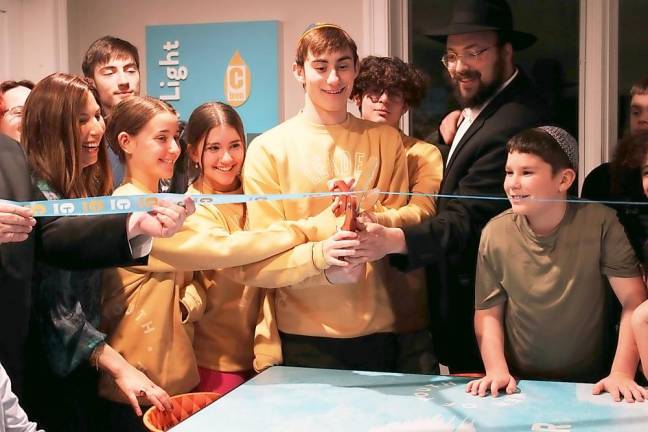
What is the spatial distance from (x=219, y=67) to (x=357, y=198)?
1745mm

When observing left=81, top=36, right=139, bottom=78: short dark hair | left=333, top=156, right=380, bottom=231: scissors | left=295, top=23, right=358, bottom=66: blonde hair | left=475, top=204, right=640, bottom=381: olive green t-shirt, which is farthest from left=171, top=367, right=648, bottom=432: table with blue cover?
left=81, top=36, right=139, bottom=78: short dark hair

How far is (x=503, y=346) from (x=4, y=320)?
54.2 inches

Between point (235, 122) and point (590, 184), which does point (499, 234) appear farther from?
point (235, 122)

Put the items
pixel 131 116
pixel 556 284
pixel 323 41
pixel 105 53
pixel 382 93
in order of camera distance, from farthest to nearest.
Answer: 1. pixel 105 53
2. pixel 382 93
3. pixel 131 116
4. pixel 323 41
5. pixel 556 284

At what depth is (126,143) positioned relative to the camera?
8.25ft

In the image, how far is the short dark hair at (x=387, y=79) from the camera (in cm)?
278

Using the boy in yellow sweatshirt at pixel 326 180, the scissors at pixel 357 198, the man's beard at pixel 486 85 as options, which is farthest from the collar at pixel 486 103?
the scissors at pixel 357 198

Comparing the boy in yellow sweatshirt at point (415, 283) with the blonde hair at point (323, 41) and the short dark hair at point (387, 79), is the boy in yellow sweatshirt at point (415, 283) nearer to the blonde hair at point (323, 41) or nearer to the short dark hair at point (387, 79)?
the short dark hair at point (387, 79)

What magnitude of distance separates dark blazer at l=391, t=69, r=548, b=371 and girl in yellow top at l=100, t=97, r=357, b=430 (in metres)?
0.31

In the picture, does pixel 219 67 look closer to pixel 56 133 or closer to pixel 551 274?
pixel 56 133

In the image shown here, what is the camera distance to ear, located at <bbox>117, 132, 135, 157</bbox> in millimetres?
2508

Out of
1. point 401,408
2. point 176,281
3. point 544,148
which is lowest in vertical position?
point 401,408

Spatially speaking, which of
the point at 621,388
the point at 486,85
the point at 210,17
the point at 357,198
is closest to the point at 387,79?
the point at 486,85

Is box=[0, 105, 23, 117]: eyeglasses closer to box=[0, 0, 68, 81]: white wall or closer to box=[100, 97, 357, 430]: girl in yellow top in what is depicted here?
box=[100, 97, 357, 430]: girl in yellow top
